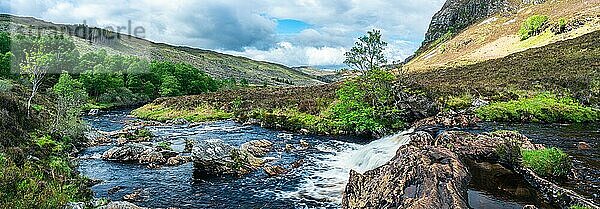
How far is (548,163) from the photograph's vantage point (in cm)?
1894

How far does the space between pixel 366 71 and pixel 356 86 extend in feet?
14.9

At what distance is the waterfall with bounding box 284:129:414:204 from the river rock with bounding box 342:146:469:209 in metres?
7.19

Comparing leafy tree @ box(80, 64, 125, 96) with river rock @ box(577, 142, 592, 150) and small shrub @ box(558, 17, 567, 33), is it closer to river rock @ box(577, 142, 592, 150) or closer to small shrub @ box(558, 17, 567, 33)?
river rock @ box(577, 142, 592, 150)

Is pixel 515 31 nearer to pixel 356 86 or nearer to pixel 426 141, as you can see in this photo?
pixel 356 86

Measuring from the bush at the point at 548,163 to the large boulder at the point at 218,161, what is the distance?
53.5 ft

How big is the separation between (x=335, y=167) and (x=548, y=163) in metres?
13.1

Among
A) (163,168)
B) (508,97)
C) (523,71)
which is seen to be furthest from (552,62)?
(163,168)

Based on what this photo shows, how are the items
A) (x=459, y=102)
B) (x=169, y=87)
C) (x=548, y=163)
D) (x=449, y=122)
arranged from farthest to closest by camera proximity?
1. (x=169, y=87)
2. (x=459, y=102)
3. (x=449, y=122)
4. (x=548, y=163)

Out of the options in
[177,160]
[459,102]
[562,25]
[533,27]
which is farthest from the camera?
[533,27]

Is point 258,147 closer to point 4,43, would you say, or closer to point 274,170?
point 274,170

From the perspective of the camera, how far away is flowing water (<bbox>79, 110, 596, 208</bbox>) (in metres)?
20.6

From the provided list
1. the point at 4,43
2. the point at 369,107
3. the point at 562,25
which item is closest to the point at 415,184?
the point at 369,107

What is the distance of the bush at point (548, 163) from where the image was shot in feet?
61.7

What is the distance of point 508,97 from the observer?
56.3m
